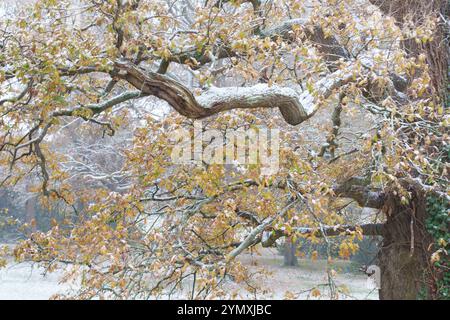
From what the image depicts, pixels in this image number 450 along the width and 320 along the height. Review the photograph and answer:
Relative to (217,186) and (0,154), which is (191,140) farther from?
(0,154)

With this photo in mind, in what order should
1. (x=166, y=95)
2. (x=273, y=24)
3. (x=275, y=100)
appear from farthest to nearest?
(x=273, y=24)
(x=275, y=100)
(x=166, y=95)

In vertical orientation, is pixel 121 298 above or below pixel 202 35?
below

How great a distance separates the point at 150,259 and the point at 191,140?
3.62ft

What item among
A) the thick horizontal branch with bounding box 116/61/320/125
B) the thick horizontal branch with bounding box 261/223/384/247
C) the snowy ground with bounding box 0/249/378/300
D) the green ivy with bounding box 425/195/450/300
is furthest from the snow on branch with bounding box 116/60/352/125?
the snowy ground with bounding box 0/249/378/300

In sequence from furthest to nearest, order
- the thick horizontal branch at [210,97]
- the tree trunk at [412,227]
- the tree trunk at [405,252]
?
1. the tree trunk at [405,252]
2. the tree trunk at [412,227]
3. the thick horizontal branch at [210,97]

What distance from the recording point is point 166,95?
3678 millimetres

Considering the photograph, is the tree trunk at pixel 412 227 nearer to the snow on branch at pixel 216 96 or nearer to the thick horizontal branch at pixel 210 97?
the snow on branch at pixel 216 96

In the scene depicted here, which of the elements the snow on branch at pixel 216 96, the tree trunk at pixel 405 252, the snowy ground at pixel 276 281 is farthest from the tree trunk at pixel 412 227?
the snowy ground at pixel 276 281

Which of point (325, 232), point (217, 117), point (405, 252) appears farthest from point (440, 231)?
point (217, 117)

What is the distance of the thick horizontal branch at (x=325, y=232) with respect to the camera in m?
3.93

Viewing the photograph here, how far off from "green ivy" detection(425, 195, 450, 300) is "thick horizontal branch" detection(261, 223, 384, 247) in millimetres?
750

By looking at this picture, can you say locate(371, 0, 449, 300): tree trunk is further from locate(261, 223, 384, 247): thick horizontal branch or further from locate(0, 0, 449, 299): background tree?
locate(261, 223, 384, 247): thick horizontal branch

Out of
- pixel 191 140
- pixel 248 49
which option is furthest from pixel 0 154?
pixel 248 49

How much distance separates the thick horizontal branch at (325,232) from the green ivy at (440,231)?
75 centimetres
